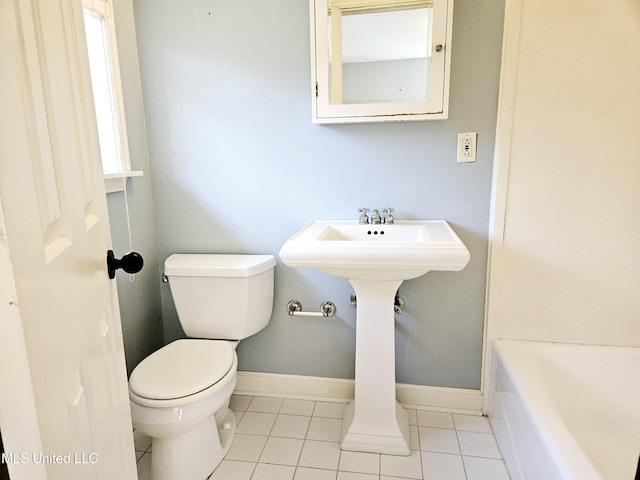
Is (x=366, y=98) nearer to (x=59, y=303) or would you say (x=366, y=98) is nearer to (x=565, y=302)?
(x=565, y=302)

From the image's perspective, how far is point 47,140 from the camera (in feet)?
1.80

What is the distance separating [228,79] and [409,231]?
1.01 m

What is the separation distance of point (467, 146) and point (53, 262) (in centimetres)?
149

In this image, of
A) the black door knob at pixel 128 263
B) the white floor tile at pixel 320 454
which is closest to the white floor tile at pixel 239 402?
the white floor tile at pixel 320 454

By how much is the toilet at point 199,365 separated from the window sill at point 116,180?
37cm

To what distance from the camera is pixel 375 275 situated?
4.63 feet

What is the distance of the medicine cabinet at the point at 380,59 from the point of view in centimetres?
148

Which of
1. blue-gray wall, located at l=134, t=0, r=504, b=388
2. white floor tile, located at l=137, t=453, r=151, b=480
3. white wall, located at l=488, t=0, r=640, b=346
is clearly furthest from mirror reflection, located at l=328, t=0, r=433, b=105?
white floor tile, located at l=137, t=453, r=151, b=480

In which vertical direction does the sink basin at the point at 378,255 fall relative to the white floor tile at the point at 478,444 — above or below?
above

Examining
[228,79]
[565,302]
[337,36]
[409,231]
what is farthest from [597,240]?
[228,79]

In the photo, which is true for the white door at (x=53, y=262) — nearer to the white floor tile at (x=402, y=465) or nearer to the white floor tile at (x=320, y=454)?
the white floor tile at (x=320, y=454)

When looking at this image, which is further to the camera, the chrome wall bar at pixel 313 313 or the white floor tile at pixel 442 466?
the chrome wall bar at pixel 313 313

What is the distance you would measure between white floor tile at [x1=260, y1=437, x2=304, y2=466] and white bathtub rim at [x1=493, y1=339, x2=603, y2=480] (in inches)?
34.0

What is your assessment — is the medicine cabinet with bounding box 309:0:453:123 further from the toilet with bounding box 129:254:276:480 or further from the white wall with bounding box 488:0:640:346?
the toilet with bounding box 129:254:276:480
